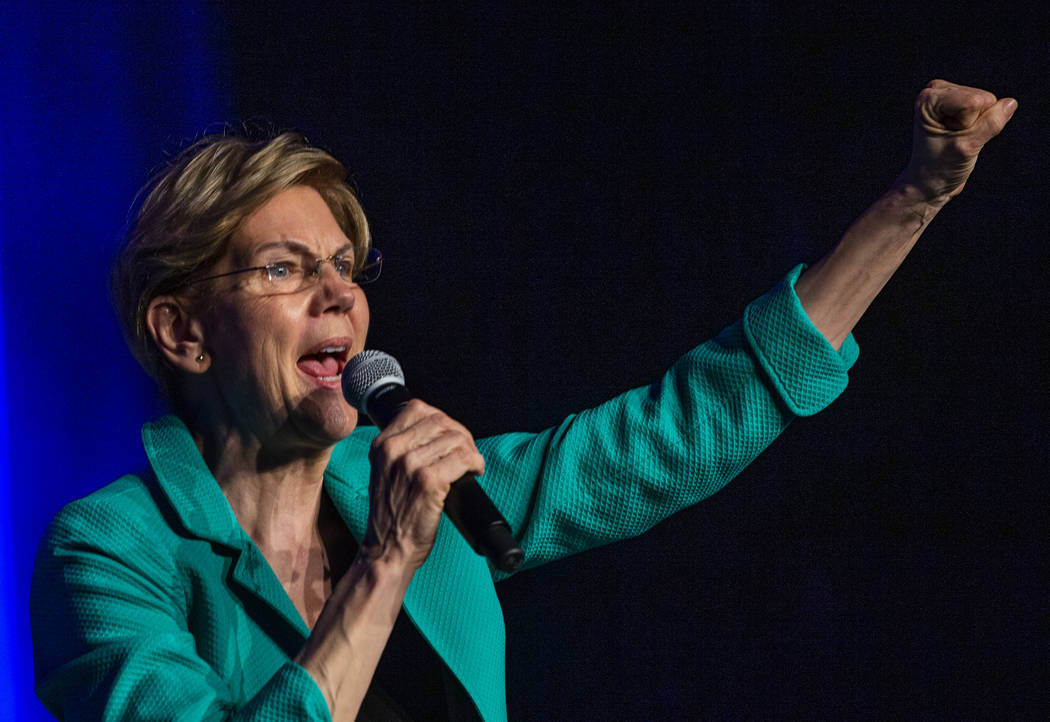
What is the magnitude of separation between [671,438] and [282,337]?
1.76 ft

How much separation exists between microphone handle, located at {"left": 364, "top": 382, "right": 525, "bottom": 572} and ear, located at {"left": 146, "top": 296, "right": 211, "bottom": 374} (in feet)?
1.33

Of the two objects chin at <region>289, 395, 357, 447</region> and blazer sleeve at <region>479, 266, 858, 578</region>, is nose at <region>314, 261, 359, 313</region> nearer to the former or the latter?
chin at <region>289, 395, 357, 447</region>

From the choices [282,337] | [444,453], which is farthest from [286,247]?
[444,453]

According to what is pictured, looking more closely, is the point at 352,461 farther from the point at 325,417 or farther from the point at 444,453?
the point at 444,453

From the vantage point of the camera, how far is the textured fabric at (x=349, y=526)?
3.82ft

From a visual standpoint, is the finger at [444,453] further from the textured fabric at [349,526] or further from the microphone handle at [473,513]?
the textured fabric at [349,526]

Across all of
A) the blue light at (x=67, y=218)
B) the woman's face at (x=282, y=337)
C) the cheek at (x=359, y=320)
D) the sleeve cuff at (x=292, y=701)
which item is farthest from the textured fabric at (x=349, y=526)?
the blue light at (x=67, y=218)

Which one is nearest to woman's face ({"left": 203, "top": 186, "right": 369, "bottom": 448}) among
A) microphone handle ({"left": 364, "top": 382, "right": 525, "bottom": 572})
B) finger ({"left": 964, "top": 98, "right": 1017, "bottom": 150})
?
microphone handle ({"left": 364, "top": 382, "right": 525, "bottom": 572})

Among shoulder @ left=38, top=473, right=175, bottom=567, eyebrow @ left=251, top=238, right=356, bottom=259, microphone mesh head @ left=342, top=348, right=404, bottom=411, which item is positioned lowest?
shoulder @ left=38, top=473, right=175, bottom=567

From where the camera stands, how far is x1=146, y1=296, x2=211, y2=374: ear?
147cm

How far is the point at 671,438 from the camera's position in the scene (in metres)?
1.42

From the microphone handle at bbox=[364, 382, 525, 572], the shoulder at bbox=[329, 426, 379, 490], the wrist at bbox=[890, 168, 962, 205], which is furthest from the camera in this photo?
the shoulder at bbox=[329, 426, 379, 490]

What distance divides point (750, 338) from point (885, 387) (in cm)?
56

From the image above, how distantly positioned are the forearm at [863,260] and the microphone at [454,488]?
0.52 m
